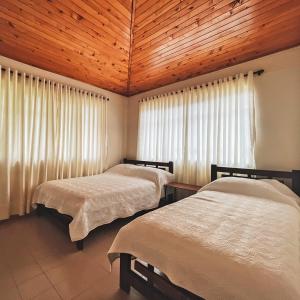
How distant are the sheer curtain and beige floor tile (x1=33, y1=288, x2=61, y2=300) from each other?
8.03 ft

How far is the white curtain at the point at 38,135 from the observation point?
8.94 feet

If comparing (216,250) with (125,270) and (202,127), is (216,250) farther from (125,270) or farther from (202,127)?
(202,127)

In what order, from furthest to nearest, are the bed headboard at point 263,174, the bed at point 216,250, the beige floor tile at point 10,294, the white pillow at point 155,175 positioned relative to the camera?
the white pillow at point 155,175
the bed headboard at point 263,174
the beige floor tile at point 10,294
the bed at point 216,250

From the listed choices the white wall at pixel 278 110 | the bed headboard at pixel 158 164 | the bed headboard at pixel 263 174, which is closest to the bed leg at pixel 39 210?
the bed headboard at pixel 158 164

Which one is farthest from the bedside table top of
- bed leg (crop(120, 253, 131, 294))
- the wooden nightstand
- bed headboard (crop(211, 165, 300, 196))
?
bed leg (crop(120, 253, 131, 294))

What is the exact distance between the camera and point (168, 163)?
3.58 metres

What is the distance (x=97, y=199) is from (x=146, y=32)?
2.36 meters

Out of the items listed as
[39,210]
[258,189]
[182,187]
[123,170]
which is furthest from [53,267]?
[258,189]

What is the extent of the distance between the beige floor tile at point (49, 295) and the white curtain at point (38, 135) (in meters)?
1.85

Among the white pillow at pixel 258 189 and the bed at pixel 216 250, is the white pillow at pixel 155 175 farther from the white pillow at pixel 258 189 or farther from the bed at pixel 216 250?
the bed at pixel 216 250

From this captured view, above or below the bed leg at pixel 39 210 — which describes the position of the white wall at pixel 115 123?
above

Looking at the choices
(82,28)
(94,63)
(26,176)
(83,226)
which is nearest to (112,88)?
(94,63)

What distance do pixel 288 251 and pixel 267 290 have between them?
355mm

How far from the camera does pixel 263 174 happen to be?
250 centimetres
